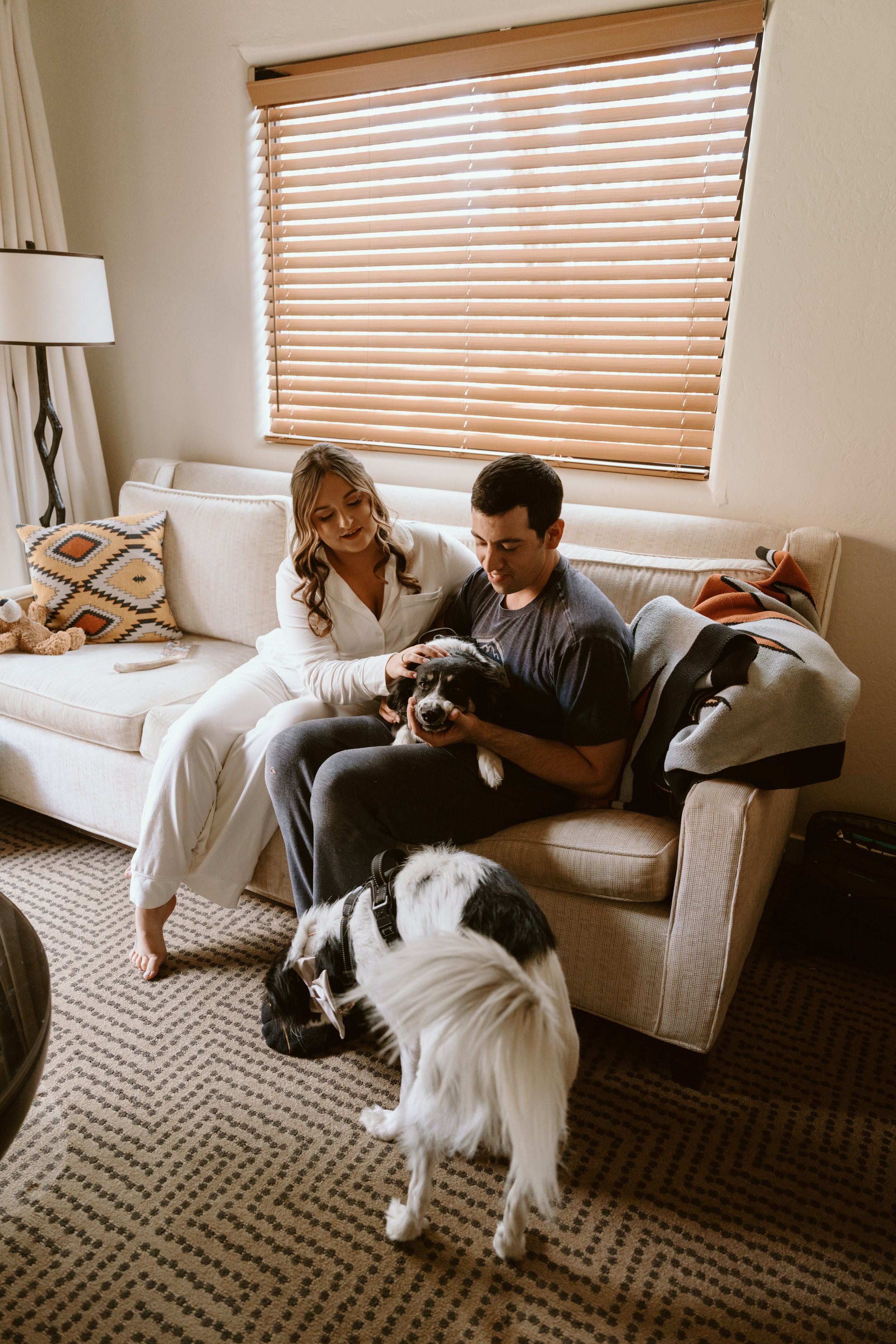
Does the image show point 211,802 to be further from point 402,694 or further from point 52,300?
point 52,300

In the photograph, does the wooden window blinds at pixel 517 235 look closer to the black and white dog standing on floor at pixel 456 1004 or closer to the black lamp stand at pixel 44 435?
the black lamp stand at pixel 44 435

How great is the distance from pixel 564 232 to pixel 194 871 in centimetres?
200

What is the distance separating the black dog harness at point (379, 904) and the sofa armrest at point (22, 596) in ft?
5.71

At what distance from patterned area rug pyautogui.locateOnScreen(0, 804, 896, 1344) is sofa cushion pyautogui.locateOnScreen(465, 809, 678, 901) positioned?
A: 40 cm

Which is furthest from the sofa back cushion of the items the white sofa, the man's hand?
the man's hand

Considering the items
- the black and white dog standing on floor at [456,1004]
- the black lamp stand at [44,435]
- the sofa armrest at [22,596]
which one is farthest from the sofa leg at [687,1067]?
the black lamp stand at [44,435]

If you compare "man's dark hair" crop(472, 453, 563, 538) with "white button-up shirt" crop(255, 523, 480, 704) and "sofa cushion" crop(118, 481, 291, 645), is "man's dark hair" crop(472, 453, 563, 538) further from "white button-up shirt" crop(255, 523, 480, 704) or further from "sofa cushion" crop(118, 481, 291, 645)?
"sofa cushion" crop(118, 481, 291, 645)

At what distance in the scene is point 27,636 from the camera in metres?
2.54

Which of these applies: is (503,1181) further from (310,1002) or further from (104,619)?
(104,619)

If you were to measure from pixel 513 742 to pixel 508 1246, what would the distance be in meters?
0.82

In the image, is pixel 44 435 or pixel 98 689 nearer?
pixel 98 689

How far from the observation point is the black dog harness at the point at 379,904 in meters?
1.30

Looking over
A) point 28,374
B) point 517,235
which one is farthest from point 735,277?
point 28,374

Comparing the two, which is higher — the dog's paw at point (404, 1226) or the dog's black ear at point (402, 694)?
the dog's black ear at point (402, 694)
